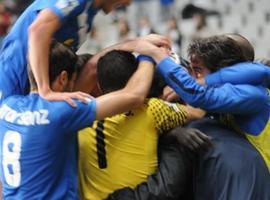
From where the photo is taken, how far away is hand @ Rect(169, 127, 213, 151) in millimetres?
2078

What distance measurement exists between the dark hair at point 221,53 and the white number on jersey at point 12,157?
698 mm

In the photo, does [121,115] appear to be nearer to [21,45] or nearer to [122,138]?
[122,138]

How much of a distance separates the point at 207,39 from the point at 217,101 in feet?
0.99

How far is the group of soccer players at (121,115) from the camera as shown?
79.4 inches

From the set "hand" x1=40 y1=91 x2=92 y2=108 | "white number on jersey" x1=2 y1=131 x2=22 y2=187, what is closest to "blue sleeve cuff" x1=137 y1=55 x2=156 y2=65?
"hand" x1=40 y1=91 x2=92 y2=108

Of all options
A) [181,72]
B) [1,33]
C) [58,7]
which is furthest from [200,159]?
[1,33]

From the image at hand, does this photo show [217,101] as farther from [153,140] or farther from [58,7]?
[58,7]

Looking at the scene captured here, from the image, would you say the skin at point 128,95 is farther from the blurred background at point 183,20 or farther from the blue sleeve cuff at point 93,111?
the blurred background at point 183,20

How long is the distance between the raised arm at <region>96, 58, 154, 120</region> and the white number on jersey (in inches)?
11.2

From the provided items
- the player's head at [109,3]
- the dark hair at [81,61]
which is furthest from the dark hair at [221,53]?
the dark hair at [81,61]

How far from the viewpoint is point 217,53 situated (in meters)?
2.16

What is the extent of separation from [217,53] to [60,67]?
1.77 ft

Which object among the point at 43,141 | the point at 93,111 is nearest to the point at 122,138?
the point at 93,111

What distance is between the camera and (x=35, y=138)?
2.01 m
